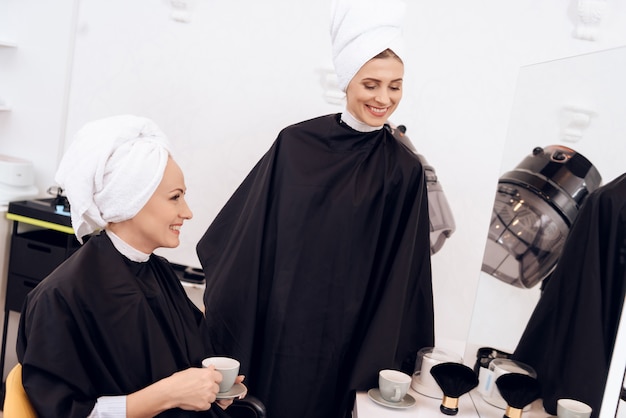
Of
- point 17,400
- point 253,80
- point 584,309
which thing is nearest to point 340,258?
point 584,309

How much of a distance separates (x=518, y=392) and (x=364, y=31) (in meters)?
0.92

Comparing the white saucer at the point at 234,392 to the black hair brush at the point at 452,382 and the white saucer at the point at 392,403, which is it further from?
the black hair brush at the point at 452,382

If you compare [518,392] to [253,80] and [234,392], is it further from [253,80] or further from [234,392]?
[253,80]

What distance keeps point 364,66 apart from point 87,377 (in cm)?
98

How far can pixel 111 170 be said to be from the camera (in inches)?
55.9

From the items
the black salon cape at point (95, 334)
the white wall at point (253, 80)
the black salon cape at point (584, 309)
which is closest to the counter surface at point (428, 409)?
the black salon cape at point (584, 309)

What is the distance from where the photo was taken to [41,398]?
1275mm

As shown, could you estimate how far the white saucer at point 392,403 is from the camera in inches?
59.4

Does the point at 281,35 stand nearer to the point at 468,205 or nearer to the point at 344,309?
the point at 468,205

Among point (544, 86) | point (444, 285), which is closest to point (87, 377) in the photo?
point (544, 86)

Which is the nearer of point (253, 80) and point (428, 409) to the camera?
point (428, 409)

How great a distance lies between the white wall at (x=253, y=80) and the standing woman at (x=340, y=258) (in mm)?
1217

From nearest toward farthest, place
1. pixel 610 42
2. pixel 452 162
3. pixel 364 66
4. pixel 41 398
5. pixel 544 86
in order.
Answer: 1. pixel 41 398
2. pixel 544 86
3. pixel 364 66
4. pixel 610 42
5. pixel 452 162

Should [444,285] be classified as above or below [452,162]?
below
